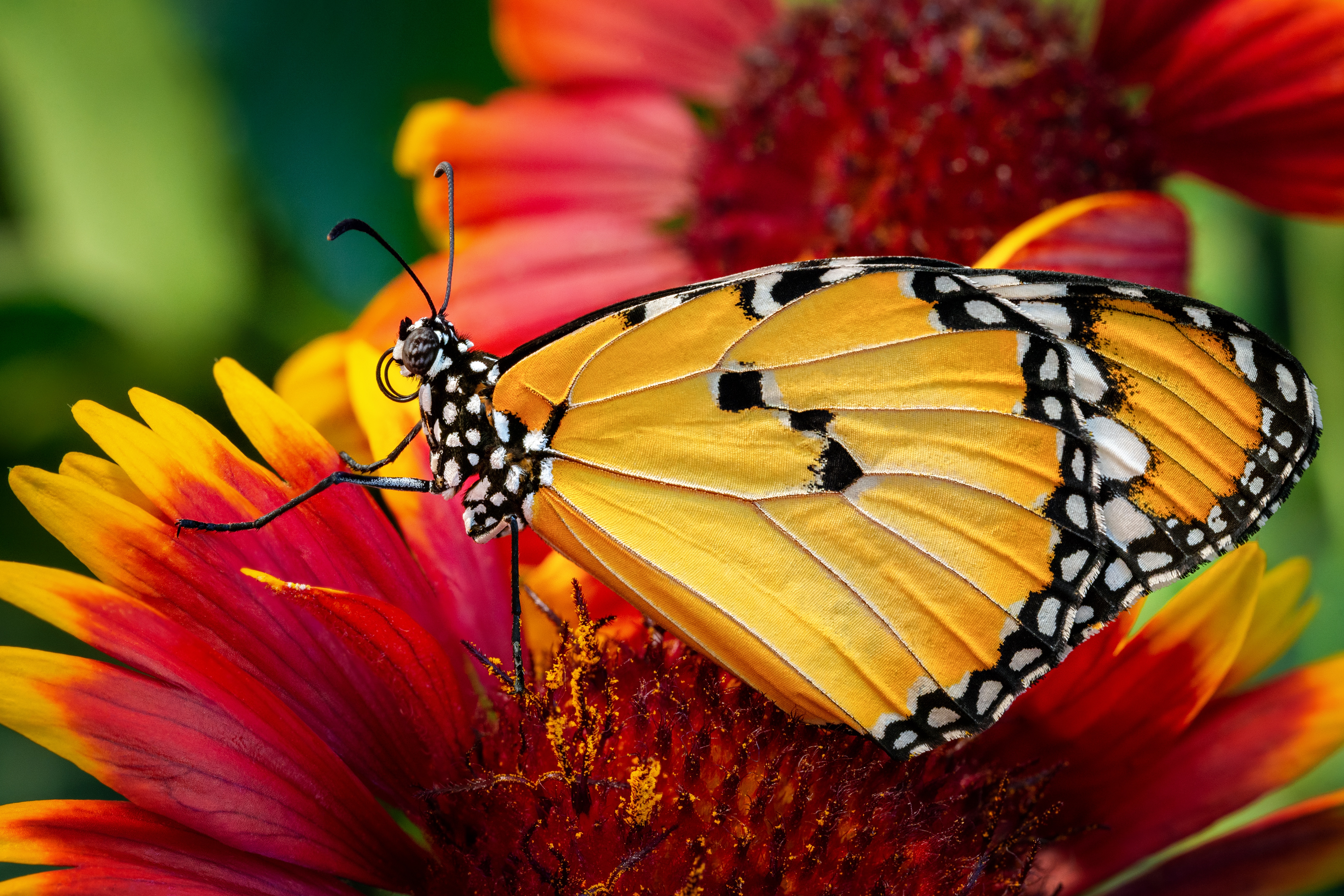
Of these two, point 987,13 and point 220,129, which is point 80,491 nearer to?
point 220,129

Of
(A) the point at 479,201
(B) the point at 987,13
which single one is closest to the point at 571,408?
(A) the point at 479,201

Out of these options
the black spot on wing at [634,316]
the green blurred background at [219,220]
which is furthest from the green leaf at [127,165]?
the black spot on wing at [634,316]

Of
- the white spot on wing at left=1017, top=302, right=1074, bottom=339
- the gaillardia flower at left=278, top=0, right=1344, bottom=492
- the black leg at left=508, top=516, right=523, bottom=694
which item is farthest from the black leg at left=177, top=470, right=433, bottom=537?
the white spot on wing at left=1017, top=302, right=1074, bottom=339

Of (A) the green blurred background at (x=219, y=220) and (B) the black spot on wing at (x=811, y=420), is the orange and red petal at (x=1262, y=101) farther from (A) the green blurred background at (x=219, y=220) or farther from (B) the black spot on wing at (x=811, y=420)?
(B) the black spot on wing at (x=811, y=420)

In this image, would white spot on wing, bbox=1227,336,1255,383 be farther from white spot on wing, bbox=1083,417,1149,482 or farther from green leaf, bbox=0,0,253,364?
green leaf, bbox=0,0,253,364

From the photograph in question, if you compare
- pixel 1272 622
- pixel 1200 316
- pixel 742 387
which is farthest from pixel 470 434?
pixel 1272 622
